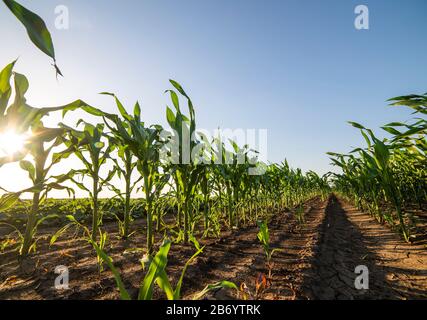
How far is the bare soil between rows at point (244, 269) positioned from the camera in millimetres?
1340

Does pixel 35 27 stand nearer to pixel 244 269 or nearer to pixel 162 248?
pixel 162 248

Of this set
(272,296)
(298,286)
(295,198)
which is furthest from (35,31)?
(295,198)

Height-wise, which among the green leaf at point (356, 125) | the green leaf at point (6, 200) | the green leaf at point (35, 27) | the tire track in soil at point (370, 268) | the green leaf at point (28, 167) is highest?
the green leaf at point (356, 125)

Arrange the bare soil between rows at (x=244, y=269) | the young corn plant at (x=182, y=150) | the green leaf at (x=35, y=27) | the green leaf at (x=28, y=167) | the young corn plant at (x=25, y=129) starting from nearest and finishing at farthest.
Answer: the green leaf at (x=35, y=27)
the young corn plant at (x=25, y=129)
the bare soil between rows at (x=244, y=269)
the green leaf at (x=28, y=167)
the young corn plant at (x=182, y=150)

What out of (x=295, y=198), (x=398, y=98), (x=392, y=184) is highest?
(x=398, y=98)

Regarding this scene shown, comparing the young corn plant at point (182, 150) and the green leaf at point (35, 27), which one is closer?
the green leaf at point (35, 27)

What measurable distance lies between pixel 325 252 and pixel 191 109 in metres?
1.81

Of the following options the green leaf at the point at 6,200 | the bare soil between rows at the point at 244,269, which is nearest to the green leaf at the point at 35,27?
the green leaf at the point at 6,200

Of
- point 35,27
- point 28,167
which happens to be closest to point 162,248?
point 35,27

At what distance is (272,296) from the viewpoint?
1285 millimetres

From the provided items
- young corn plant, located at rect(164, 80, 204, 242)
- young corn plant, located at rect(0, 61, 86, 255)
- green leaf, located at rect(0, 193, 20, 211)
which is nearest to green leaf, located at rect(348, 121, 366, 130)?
young corn plant, located at rect(164, 80, 204, 242)

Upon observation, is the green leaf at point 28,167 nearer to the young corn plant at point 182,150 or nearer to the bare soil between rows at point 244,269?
the bare soil between rows at point 244,269

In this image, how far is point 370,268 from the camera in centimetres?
190
